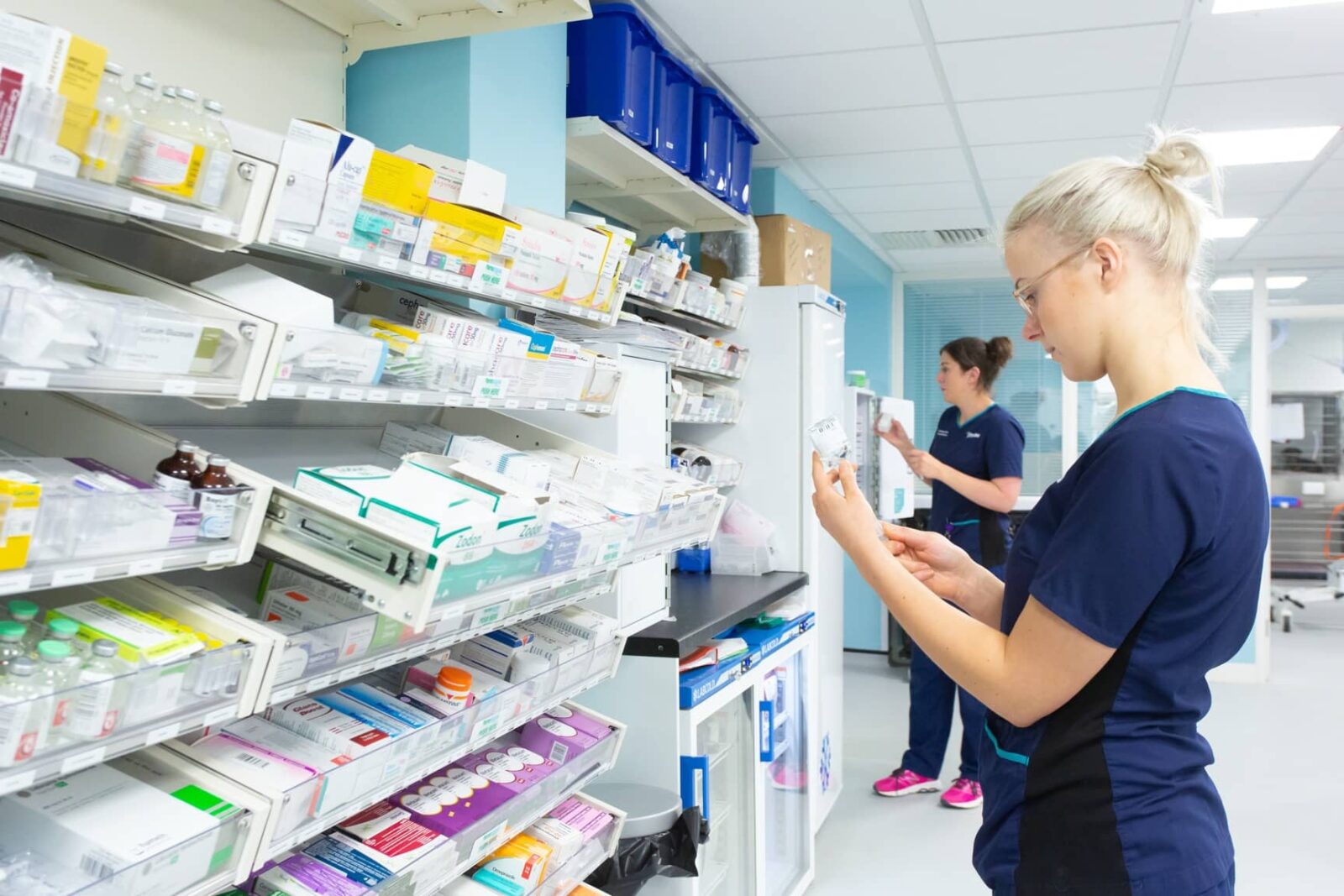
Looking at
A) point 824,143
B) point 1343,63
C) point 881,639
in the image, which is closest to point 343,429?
point 824,143

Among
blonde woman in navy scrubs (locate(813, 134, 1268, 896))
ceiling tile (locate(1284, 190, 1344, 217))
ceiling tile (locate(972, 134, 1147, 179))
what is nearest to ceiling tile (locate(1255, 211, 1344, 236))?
ceiling tile (locate(1284, 190, 1344, 217))

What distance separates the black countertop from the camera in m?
2.94

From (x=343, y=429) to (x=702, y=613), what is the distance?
1.39 metres

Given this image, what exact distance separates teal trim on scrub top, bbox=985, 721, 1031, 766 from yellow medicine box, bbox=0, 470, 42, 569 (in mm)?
1321

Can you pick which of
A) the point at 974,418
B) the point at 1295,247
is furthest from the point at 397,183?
the point at 1295,247

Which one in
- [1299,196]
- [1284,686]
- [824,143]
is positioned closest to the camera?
[824,143]

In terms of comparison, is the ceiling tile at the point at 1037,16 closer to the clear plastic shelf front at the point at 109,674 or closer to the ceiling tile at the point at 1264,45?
the ceiling tile at the point at 1264,45

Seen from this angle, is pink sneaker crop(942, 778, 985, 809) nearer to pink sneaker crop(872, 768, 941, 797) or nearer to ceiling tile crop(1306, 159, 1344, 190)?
pink sneaker crop(872, 768, 941, 797)

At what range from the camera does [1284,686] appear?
7.40 m

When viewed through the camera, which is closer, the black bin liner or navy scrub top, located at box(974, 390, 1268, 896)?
navy scrub top, located at box(974, 390, 1268, 896)

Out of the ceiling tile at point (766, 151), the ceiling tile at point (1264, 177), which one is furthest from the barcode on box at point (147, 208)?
the ceiling tile at point (1264, 177)

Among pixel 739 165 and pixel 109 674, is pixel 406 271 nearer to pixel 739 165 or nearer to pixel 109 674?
pixel 109 674

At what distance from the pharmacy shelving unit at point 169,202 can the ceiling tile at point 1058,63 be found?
3008 millimetres

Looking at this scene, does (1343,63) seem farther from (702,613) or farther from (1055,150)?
(702,613)
